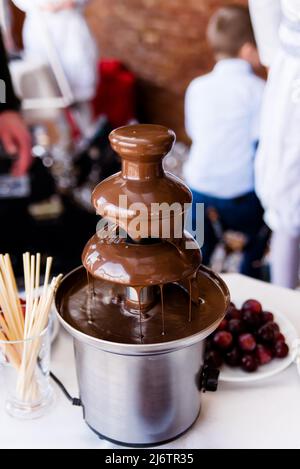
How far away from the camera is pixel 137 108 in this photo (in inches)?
154

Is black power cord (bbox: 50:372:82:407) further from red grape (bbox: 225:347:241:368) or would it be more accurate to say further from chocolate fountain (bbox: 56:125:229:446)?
red grape (bbox: 225:347:241:368)

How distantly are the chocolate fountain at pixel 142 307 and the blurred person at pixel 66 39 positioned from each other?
2440 mm

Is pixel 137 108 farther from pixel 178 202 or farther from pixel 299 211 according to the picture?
pixel 178 202

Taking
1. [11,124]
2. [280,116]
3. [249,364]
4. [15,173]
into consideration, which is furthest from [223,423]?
[15,173]

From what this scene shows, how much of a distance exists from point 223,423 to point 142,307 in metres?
0.28

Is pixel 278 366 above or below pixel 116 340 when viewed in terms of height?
below

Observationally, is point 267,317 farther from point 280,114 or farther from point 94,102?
point 94,102

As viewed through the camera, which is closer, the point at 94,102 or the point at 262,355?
the point at 262,355

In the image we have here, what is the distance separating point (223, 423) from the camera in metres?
1.09

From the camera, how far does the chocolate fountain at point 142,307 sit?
0.91 m

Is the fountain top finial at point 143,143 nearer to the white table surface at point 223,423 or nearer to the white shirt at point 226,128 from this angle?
the white table surface at point 223,423

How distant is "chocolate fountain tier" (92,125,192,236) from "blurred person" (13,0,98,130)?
98.2 inches

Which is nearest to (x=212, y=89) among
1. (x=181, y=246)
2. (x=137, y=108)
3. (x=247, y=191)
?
(x=247, y=191)
